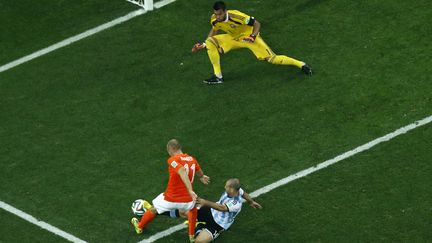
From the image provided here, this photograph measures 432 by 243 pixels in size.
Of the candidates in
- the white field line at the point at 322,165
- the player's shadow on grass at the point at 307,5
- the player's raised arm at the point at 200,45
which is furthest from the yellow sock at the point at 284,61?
the white field line at the point at 322,165

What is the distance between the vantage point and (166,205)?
59.1ft

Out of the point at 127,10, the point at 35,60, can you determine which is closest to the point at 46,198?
the point at 35,60

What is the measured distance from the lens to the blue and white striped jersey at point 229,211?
57.3ft

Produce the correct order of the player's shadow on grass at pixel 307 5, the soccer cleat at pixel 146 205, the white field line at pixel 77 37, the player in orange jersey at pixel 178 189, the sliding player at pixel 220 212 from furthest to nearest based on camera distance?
the player's shadow on grass at pixel 307 5 < the white field line at pixel 77 37 < the soccer cleat at pixel 146 205 < the player in orange jersey at pixel 178 189 < the sliding player at pixel 220 212

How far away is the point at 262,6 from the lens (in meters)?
24.2

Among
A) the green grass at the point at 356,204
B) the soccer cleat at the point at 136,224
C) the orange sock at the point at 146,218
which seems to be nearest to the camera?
the green grass at the point at 356,204

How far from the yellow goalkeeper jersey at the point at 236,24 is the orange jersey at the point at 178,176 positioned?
4787 millimetres

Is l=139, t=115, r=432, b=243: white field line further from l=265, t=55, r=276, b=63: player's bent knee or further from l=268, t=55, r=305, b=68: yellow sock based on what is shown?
l=265, t=55, r=276, b=63: player's bent knee

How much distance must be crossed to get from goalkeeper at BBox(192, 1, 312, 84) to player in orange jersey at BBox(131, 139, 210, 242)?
422 centimetres

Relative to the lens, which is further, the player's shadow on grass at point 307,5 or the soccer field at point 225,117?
the player's shadow on grass at point 307,5

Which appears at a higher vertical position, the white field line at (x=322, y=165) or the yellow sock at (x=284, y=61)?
the yellow sock at (x=284, y=61)

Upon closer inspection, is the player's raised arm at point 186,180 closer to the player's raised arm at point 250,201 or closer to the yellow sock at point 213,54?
the player's raised arm at point 250,201

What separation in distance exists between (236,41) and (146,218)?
5.22m

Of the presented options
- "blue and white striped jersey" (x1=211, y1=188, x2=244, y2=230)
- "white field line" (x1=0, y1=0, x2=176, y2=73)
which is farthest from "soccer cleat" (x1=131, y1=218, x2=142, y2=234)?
"white field line" (x1=0, y1=0, x2=176, y2=73)
